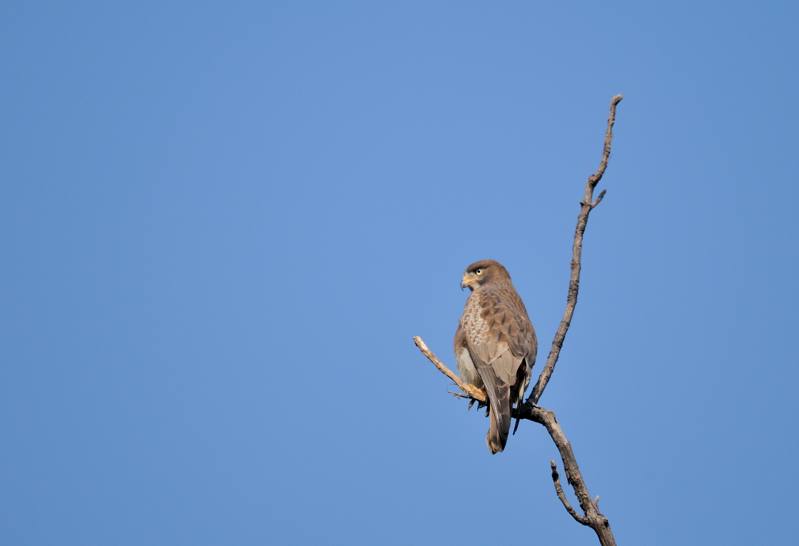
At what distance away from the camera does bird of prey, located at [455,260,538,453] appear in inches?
323

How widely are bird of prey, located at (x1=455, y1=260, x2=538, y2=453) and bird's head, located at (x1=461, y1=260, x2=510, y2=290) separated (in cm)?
54

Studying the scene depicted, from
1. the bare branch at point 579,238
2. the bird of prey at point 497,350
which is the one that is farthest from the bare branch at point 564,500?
the bird of prey at point 497,350

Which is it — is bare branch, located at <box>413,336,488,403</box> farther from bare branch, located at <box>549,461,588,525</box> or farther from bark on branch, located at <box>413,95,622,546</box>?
bare branch, located at <box>549,461,588,525</box>

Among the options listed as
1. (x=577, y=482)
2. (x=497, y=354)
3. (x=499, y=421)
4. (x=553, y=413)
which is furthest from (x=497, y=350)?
(x=577, y=482)

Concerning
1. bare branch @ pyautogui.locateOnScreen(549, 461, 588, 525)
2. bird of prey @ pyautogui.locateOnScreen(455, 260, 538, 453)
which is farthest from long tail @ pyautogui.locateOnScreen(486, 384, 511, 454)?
bare branch @ pyautogui.locateOnScreen(549, 461, 588, 525)

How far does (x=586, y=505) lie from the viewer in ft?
19.3

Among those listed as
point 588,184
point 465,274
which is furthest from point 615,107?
point 465,274

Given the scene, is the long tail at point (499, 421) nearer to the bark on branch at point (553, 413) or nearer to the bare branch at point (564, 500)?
the bark on branch at point (553, 413)

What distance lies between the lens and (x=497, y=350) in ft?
28.5

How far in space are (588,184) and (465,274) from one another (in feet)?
14.8

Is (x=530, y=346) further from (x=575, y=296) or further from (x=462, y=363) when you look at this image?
(x=575, y=296)

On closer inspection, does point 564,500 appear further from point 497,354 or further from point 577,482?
point 497,354

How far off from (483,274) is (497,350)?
2131 mm

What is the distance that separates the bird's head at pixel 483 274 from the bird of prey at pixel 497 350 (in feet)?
1.76
